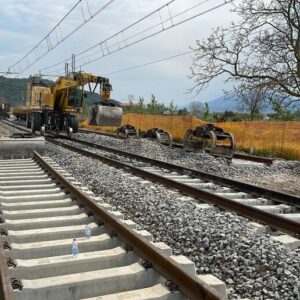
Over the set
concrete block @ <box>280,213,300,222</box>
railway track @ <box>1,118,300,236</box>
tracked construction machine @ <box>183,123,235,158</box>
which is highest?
tracked construction machine @ <box>183,123,235,158</box>

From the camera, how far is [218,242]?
523 cm

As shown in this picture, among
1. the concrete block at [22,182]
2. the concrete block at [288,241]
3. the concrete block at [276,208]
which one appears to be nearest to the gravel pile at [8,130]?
the concrete block at [22,182]

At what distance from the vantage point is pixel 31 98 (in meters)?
29.8

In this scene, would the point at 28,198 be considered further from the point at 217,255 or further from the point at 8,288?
the point at 8,288

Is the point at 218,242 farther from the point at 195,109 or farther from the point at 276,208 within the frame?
the point at 195,109

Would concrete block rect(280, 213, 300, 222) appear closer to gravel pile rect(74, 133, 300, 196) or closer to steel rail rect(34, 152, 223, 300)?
steel rail rect(34, 152, 223, 300)

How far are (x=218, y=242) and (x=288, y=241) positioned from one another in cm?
82

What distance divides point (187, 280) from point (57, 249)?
5.84ft

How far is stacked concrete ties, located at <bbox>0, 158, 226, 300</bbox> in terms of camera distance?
359 centimetres

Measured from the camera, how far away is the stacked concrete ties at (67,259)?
11.8ft

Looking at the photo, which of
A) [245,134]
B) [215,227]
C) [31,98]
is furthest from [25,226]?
[31,98]

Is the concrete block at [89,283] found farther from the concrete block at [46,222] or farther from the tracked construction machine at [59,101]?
the tracked construction machine at [59,101]

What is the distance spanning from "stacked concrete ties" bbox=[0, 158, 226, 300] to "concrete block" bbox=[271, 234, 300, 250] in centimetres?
146

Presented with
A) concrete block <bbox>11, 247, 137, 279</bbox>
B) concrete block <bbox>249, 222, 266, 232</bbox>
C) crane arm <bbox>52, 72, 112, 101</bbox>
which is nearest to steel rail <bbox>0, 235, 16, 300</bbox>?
concrete block <bbox>11, 247, 137, 279</bbox>
